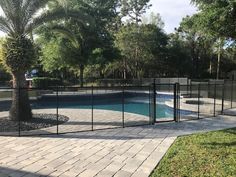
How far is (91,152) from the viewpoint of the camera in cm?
748

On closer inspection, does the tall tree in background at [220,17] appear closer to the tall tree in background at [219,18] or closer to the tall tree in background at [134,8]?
the tall tree in background at [219,18]

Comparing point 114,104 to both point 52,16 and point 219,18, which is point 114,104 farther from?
point 219,18

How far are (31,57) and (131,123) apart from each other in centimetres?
470

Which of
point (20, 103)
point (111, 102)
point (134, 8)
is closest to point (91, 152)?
point (20, 103)

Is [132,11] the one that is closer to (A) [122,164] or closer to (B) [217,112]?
(B) [217,112]

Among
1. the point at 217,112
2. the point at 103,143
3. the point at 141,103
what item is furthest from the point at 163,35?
the point at 103,143

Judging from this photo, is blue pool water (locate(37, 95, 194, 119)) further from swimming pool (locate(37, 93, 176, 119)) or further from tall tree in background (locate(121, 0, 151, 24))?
tall tree in background (locate(121, 0, 151, 24))

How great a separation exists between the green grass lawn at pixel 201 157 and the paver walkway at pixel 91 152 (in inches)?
10.9

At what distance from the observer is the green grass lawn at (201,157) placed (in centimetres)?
590

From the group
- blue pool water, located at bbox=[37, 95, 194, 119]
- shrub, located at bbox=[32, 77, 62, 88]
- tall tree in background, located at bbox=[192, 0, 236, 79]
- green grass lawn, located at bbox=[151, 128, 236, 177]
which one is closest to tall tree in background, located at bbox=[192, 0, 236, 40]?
tall tree in background, located at bbox=[192, 0, 236, 79]

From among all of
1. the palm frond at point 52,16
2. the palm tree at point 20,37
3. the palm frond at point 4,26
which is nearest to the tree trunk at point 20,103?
the palm tree at point 20,37

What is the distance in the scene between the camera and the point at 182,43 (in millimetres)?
44719

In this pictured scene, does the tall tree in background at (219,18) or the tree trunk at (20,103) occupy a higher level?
the tall tree in background at (219,18)

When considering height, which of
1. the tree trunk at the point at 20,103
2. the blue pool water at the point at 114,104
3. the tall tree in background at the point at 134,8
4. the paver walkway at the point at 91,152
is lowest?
the blue pool water at the point at 114,104
